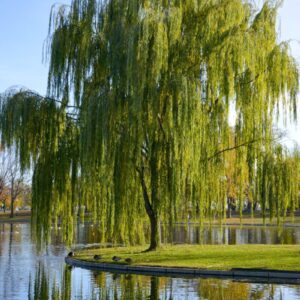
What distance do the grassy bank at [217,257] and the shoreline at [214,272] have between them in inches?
18.3

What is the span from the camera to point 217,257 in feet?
66.5

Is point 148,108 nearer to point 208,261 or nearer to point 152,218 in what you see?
point 152,218

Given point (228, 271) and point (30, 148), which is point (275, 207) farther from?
point (30, 148)

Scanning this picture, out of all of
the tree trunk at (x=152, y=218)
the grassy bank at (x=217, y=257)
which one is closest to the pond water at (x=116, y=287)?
the grassy bank at (x=217, y=257)

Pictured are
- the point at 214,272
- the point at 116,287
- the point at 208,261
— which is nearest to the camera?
the point at 116,287

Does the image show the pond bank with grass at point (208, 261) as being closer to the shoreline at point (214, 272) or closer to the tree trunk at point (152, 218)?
the shoreline at point (214, 272)

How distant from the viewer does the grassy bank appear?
1795 centimetres

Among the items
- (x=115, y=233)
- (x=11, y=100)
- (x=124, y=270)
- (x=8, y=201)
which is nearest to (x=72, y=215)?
(x=115, y=233)

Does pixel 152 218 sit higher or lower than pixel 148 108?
lower

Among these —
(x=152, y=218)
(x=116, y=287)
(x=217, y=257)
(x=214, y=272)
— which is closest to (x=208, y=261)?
(x=217, y=257)

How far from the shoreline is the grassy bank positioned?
465 millimetres

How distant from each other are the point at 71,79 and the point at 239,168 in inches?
271

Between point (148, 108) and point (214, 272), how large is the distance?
5794 mm

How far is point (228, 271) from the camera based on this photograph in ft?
55.2
